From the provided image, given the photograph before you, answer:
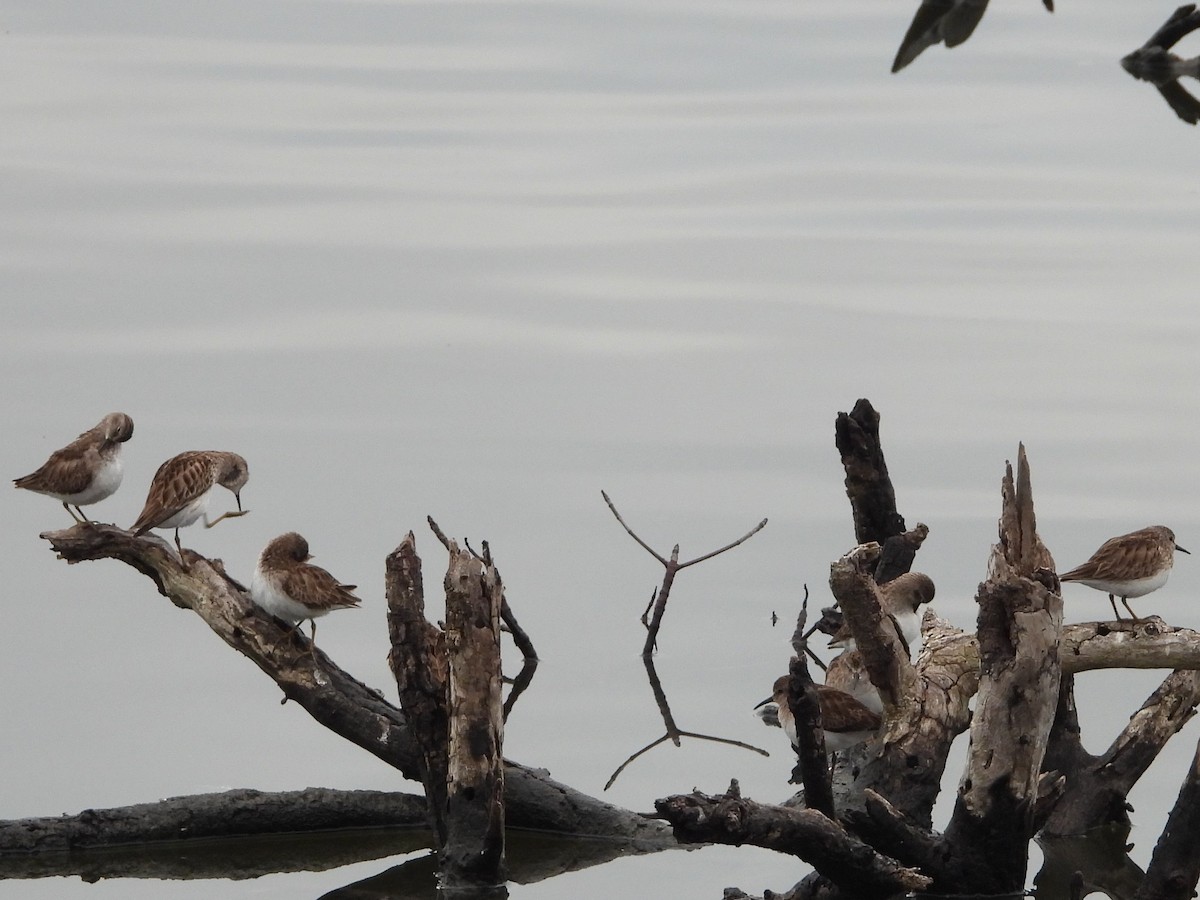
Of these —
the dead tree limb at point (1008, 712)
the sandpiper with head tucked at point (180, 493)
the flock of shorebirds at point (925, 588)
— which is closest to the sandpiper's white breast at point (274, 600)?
the sandpiper with head tucked at point (180, 493)

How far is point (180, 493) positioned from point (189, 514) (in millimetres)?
156

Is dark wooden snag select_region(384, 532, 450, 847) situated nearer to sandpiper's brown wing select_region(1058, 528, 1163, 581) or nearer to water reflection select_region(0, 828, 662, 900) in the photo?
water reflection select_region(0, 828, 662, 900)

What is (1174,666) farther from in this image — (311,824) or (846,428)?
(311,824)

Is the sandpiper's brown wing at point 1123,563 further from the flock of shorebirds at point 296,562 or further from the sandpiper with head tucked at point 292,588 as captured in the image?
the sandpiper with head tucked at point 292,588

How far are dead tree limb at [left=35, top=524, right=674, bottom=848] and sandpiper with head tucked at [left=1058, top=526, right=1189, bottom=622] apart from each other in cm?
317

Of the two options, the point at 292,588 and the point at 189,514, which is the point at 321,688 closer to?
the point at 292,588

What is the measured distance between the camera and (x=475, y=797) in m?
9.40

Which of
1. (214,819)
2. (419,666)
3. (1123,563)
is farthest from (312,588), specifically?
(1123,563)

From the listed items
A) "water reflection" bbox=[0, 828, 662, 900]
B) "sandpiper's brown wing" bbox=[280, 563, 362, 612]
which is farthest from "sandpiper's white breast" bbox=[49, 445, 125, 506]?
"water reflection" bbox=[0, 828, 662, 900]

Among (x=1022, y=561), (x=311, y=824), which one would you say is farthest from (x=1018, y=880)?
(x=311, y=824)

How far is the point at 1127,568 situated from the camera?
1085 cm

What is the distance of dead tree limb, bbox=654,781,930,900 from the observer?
303 inches

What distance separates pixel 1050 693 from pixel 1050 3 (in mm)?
6345

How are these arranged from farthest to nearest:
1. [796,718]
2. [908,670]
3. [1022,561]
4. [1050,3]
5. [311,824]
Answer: [311,824] < [908,670] < [1022,561] < [796,718] < [1050,3]
